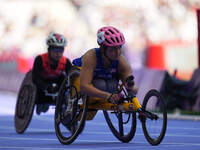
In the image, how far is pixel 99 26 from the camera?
189 ft

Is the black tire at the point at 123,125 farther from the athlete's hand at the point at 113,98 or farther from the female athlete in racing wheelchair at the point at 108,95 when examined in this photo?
the athlete's hand at the point at 113,98

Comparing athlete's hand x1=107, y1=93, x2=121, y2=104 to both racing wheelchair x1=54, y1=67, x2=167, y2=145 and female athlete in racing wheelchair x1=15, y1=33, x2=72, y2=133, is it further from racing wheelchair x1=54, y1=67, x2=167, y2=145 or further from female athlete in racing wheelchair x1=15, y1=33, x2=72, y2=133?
female athlete in racing wheelchair x1=15, y1=33, x2=72, y2=133

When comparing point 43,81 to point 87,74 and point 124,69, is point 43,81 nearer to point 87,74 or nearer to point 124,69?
point 124,69

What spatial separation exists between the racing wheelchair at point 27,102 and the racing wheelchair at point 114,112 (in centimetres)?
248

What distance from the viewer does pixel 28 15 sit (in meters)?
61.0

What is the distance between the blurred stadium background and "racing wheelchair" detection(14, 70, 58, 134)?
25.6 meters

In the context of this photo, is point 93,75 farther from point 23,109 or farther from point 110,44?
point 23,109

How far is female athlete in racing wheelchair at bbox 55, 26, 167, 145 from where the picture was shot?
9562 mm

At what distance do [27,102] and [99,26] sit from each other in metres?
44.2

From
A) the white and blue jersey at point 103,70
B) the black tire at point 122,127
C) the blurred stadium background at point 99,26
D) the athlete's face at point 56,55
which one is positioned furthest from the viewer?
the blurred stadium background at point 99,26

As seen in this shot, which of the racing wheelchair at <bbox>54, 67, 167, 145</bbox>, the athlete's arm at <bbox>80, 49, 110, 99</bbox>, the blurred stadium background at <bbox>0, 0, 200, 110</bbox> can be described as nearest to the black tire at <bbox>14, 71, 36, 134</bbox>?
the racing wheelchair at <bbox>54, 67, 167, 145</bbox>

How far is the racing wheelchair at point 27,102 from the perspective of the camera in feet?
44.5

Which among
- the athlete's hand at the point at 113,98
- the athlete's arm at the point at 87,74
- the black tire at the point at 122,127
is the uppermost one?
the athlete's arm at the point at 87,74

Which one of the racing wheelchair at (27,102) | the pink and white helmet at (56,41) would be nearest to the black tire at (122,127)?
the racing wheelchair at (27,102)
